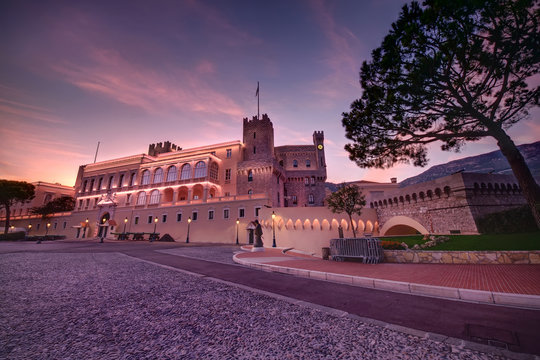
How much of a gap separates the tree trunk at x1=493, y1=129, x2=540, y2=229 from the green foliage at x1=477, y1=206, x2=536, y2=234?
1.58 metres

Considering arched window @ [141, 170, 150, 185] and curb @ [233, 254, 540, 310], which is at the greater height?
arched window @ [141, 170, 150, 185]

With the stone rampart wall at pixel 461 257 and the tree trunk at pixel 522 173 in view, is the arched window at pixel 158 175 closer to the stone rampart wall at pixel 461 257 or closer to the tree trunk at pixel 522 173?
the stone rampart wall at pixel 461 257

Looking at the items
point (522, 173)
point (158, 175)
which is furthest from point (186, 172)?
point (522, 173)

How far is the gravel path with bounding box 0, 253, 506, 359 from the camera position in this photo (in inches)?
92.0

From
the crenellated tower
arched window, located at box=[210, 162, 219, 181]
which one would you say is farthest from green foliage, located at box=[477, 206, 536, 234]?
arched window, located at box=[210, 162, 219, 181]

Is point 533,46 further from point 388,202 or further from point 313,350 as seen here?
point 388,202

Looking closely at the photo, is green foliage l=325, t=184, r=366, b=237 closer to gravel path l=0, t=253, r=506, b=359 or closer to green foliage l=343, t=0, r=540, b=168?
green foliage l=343, t=0, r=540, b=168

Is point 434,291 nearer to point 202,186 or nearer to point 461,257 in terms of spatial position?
point 461,257

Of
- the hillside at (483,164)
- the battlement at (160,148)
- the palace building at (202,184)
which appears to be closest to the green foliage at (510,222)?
the palace building at (202,184)

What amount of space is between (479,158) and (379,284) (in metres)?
142

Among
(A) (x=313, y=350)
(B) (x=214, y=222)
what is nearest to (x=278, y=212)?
(B) (x=214, y=222)

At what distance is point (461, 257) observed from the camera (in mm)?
8539

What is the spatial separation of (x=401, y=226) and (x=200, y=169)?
31302 mm

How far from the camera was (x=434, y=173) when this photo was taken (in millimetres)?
109375
